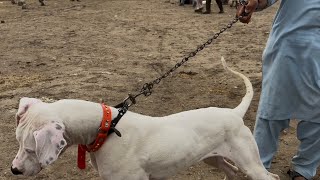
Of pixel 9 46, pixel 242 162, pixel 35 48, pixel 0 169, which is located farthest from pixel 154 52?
pixel 242 162

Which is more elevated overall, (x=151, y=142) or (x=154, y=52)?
(x=151, y=142)

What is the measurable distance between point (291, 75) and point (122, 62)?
4.41 m

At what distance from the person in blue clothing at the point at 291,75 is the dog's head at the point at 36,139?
1711mm

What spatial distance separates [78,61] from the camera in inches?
302

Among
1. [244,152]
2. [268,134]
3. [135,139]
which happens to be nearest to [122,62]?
[268,134]

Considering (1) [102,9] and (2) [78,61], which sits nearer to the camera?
(2) [78,61]

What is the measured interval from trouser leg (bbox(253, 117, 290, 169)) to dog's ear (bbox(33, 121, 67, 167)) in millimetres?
1898

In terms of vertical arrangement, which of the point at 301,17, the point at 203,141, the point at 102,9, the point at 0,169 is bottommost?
the point at 102,9

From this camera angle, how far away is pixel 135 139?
2760 mm

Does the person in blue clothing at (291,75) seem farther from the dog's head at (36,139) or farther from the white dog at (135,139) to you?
the dog's head at (36,139)

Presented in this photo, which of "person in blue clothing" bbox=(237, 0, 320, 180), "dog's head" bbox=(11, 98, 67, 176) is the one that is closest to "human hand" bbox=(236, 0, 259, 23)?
"person in blue clothing" bbox=(237, 0, 320, 180)

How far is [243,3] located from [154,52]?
4.97m

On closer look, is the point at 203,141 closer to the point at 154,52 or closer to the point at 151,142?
the point at 151,142

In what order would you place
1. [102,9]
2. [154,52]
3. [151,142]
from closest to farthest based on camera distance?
[151,142]
[154,52]
[102,9]
